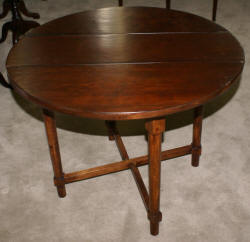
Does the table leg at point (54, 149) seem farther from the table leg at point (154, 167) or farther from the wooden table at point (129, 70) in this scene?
the table leg at point (154, 167)

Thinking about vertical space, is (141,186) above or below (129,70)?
below

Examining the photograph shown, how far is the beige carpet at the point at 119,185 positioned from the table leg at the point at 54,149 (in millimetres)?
106

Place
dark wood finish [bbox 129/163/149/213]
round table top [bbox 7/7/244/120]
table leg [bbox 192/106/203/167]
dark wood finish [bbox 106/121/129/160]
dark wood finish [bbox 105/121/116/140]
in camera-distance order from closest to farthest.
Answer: round table top [bbox 7/7/244/120] < dark wood finish [bbox 129/163/149/213] < table leg [bbox 192/106/203/167] < dark wood finish [bbox 106/121/129/160] < dark wood finish [bbox 105/121/116/140]

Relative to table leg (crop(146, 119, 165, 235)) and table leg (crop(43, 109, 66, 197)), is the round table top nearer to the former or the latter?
table leg (crop(146, 119, 165, 235))

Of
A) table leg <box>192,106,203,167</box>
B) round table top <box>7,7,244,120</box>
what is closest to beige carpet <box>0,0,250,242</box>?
table leg <box>192,106,203,167</box>

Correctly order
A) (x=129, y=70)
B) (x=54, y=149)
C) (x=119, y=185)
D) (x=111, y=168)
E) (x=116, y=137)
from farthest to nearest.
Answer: (x=116, y=137), (x=119, y=185), (x=111, y=168), (x=54, y=149), (x=129, y=70)

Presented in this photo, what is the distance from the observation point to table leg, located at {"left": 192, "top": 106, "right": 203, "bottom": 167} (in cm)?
221

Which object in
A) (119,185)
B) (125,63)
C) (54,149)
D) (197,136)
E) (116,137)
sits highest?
(125,63)

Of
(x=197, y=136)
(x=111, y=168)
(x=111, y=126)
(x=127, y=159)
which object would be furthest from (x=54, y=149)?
(x=197, y=136)

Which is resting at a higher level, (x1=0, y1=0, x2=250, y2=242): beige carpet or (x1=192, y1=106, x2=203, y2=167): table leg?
(x1=192, y1=106, x2=203, y2=167): table leg

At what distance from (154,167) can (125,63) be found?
1.65ft

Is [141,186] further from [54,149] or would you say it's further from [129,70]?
[129,70]

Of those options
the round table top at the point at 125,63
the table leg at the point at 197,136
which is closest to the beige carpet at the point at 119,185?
the table leg at the point at 197,136

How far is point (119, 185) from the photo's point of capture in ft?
7.82
